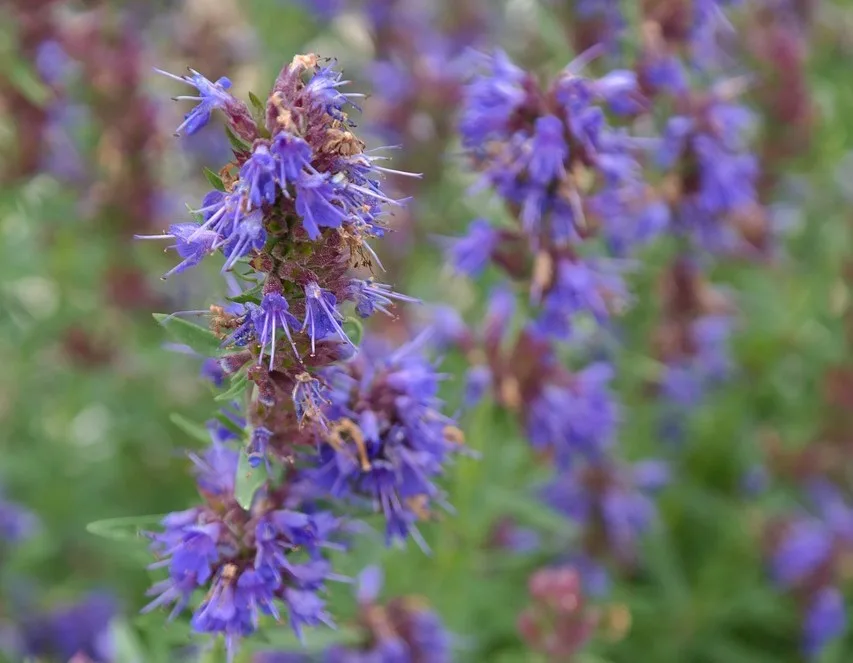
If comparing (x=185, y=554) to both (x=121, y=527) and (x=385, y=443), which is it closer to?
(x=121, y=527)

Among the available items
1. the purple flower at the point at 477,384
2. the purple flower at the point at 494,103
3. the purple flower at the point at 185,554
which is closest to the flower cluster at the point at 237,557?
the purple flower at the point at 185,554

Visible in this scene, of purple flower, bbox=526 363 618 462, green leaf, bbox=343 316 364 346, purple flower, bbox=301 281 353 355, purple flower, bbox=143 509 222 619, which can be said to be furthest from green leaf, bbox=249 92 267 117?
purple flower, bbox=526 363 618 462

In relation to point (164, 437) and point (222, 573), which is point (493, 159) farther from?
point (164, 437)

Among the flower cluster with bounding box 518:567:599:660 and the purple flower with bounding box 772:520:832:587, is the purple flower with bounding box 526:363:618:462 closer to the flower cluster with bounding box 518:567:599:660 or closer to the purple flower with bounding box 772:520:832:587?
the flower cluster with bounding box 518:567:599:660

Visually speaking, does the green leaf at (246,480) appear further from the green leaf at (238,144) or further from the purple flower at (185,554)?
the green leaf at (238,144)

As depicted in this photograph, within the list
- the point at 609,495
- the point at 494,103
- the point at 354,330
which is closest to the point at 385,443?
the point at 354,330

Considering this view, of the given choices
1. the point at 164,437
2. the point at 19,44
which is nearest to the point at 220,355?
the point at 19,44
